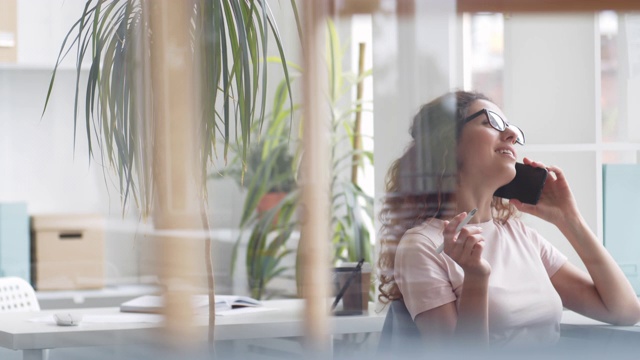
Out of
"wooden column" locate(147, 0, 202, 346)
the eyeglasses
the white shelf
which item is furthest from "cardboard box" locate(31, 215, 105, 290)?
the eyeglasses

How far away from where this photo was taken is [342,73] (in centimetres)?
178

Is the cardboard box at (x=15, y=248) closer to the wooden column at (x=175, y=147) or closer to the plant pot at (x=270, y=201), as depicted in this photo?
the wooden column at (x=175, y=147)

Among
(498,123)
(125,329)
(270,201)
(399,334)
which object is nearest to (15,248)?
(125,329)

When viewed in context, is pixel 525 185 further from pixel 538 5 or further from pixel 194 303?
pixel 194 303

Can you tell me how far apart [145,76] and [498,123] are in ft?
2.59

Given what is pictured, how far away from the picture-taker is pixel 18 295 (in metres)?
1.85

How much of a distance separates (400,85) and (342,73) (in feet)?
0.52

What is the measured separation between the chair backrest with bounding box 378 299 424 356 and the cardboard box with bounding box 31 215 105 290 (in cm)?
64

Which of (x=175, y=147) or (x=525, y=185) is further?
(x=525, y=185)

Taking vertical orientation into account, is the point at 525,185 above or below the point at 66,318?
above

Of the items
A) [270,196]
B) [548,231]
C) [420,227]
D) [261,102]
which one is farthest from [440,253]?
[261,102]

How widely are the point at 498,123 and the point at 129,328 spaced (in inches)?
36.9

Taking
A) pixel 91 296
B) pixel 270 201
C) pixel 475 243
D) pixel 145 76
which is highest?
pixel 145 76

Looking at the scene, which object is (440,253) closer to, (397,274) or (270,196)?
(397,274)
